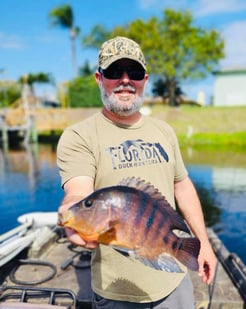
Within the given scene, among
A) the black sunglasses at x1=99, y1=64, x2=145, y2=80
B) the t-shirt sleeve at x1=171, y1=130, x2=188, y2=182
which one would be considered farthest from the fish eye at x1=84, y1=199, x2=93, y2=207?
the t-shirt sleeve at x1=171, y1=130, x2=188, y2=182

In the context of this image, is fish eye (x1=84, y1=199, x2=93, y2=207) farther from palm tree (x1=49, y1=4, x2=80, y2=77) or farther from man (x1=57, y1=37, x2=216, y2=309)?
palm tree (x1=49, y1=4, x2=80, y2=77)

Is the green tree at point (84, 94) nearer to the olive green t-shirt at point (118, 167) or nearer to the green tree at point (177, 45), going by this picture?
the green tree at point (177, 45)

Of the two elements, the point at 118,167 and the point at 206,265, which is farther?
the point at 206,265

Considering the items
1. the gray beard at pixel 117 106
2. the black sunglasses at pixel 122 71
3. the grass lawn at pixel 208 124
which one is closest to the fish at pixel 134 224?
the gray beard at pixel 117 106

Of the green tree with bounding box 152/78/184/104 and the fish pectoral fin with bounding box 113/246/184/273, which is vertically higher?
the green tree with bounding box 152/78/184/104

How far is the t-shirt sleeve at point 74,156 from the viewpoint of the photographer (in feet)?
6.70

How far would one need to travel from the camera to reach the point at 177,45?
39.3 meters

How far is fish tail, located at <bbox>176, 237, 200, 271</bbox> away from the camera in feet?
6.29

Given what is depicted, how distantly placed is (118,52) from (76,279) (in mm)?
3721

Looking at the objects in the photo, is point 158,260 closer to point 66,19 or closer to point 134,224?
point 134,224

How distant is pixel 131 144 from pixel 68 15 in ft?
199

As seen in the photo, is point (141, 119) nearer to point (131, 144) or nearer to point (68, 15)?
point (131, 144)

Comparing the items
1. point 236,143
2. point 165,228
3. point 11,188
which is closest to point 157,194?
point 165,228

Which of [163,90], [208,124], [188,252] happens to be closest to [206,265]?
[188,252]
